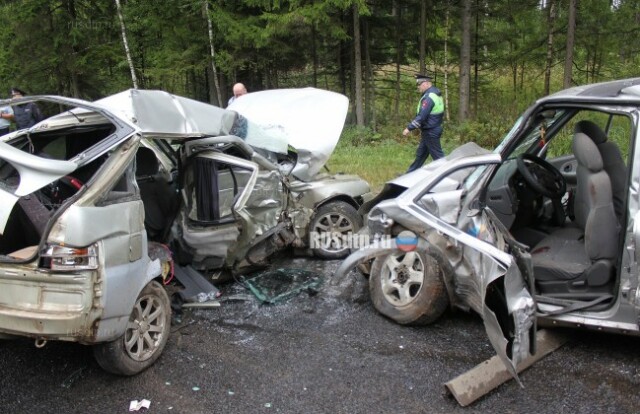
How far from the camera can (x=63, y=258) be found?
2992mm

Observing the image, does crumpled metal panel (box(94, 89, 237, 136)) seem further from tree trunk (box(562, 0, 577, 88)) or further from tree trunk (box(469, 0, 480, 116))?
tree trunk (box(469, 0, 480, 116))

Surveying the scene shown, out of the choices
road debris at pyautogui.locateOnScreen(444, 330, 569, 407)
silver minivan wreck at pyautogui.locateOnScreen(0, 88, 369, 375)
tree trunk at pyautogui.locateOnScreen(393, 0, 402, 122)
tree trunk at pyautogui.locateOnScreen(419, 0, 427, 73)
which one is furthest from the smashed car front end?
tree trunk at pyautogui.locateOnScreen(393, 0, 402, 122)

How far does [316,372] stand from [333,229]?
2484 millimetres

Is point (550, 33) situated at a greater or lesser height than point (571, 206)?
greater

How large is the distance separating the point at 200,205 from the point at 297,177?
1436mm

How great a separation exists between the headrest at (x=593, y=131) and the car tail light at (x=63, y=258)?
3.49 meters

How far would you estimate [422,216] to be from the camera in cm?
334

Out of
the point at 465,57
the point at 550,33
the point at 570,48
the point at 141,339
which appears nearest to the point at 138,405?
the point at 141,339

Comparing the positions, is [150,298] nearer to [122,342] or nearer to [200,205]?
[122,342]

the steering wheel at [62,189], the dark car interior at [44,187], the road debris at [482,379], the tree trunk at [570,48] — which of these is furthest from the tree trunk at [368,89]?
the road debris at [482,379]

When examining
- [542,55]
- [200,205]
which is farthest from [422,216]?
[542,55]

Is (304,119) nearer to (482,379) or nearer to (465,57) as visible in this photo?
(482,379)

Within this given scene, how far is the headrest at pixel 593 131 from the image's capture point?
396 cm

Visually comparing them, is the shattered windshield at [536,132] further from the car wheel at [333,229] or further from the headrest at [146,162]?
the headrest at [146,162]
